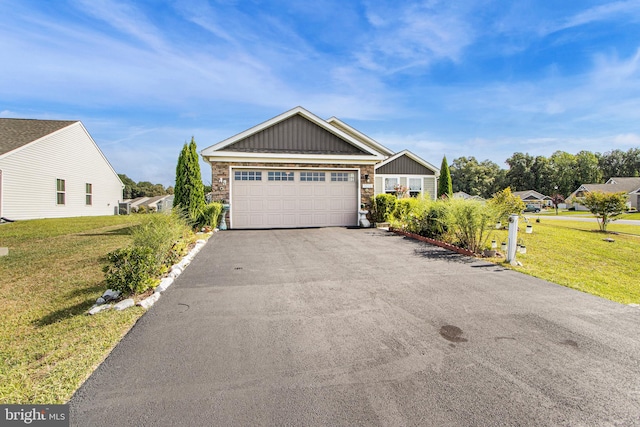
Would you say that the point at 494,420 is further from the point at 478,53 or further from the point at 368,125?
the point at 368,125

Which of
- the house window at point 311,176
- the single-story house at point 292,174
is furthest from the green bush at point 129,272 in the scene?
the house window at point 311,176

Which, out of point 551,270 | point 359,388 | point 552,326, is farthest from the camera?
point 551,270

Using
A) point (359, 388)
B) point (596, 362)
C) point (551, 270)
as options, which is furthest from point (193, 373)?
point (551, 270)

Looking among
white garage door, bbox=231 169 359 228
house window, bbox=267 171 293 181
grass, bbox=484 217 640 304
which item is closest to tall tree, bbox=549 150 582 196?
grass, bbox=484 217 640 304

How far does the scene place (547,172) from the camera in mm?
59562

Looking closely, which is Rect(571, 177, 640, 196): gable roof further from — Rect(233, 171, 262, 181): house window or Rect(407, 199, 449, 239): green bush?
Rect(233, 171, 262, 181): house window

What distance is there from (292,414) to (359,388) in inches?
23.7

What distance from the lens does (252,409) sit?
6.89ft

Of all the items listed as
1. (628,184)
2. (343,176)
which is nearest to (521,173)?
(628,184)

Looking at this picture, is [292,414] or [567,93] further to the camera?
[567,93]

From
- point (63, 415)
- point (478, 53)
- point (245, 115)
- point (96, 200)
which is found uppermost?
point (478, 53)

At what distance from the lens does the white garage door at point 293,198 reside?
40.4 feet

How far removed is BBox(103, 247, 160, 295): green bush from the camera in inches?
170

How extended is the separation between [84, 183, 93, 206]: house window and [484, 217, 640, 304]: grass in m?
24.8
